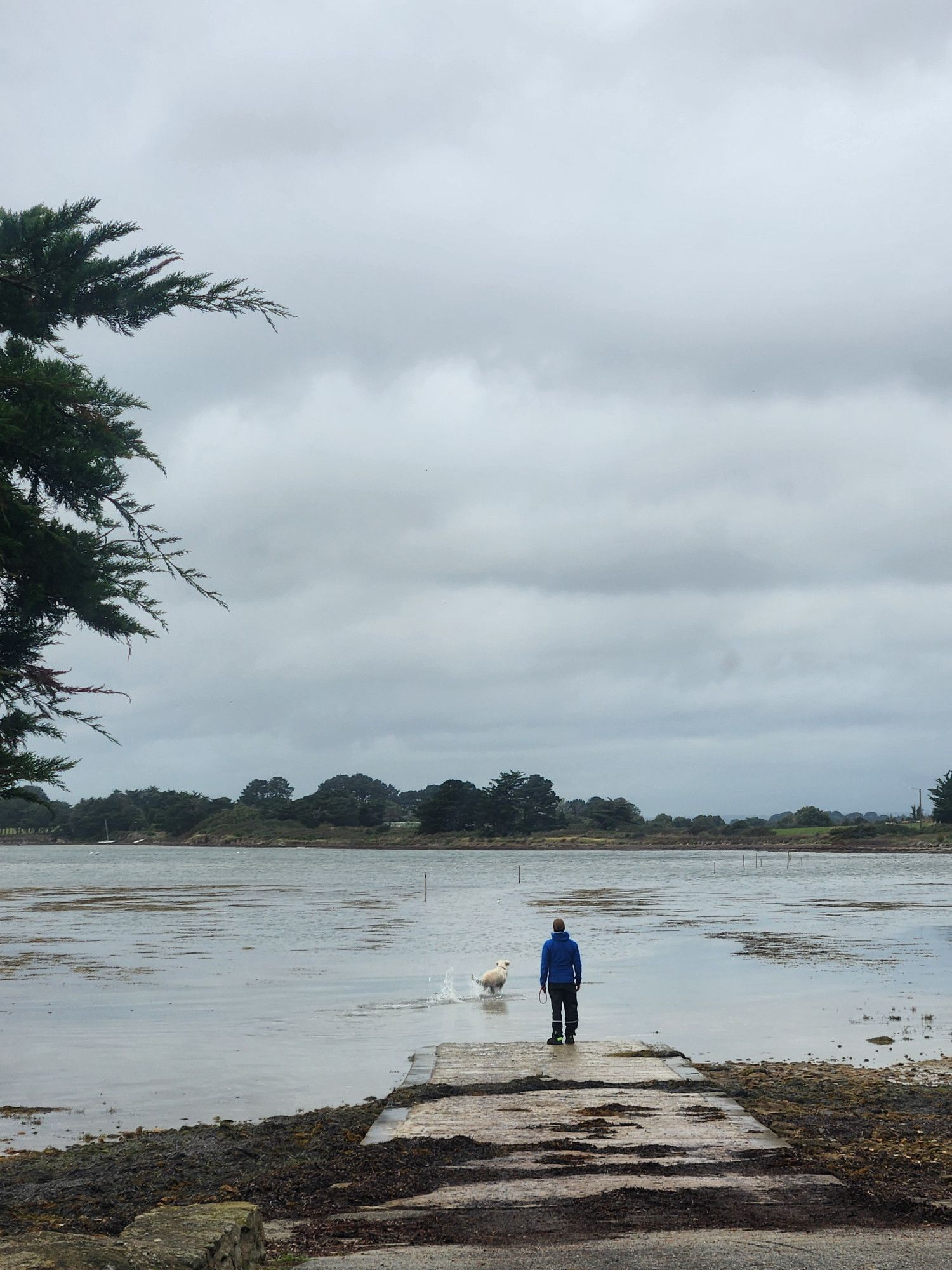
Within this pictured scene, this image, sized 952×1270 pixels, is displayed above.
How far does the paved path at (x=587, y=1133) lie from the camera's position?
8.73m

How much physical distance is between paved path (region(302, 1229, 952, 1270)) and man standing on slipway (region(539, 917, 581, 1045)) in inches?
366

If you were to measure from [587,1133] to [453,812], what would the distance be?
621ft

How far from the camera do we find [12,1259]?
14.7ft

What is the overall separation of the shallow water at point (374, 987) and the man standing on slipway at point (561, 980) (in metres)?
2.05

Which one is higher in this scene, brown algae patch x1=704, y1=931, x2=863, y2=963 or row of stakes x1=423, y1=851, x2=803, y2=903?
brown algae patch x1=704, y1=931, x2=863, y2=963

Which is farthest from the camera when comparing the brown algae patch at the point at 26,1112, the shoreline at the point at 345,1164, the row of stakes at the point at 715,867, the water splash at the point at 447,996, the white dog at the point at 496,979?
the row of stakes at the point at 715,867

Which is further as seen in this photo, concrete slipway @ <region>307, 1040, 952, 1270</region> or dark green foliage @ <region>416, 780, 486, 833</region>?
dark green foliage @ <region>416, 780, 486, 833</region>

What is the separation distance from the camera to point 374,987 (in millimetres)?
25984

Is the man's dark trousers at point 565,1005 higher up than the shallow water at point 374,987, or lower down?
higher up

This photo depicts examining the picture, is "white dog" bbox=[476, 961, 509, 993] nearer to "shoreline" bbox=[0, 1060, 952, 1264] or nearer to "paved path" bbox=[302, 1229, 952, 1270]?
"shoreline" bbox=[0, 1060, 952, 1264]

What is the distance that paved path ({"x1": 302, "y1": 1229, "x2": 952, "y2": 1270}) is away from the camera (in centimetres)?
673

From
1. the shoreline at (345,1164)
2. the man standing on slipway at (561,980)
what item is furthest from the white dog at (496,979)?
the shoreline at (345,1164)

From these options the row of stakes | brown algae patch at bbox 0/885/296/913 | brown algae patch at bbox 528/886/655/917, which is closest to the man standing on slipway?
brown algae patch at bbox 528/886/655/917

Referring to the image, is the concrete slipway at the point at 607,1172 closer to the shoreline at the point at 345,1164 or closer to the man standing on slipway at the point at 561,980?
the shoreline at the point at 345,1164
